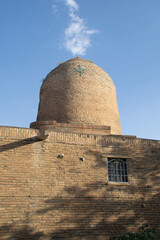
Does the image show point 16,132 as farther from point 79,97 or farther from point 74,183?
point 79,97

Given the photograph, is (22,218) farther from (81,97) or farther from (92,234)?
(81,97)

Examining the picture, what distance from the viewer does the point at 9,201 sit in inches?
Answer: 258

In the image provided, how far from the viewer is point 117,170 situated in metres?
8.05

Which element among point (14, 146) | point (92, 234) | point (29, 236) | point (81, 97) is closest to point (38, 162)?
point (14, 146)

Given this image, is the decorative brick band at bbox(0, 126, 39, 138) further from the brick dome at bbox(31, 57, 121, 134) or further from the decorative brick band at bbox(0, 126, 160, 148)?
the brick dome at bbox(31, 57, 121, 134)

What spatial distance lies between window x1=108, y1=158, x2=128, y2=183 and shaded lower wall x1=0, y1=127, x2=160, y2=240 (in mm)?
185

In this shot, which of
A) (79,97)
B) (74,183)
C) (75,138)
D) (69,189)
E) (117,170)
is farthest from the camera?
(79,97)

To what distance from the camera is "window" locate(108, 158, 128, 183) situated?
794cm

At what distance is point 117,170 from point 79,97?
3799mm

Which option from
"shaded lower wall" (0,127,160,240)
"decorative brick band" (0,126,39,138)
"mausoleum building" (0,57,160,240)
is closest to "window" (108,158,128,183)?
"mausoleum building" (0,57,160,240)

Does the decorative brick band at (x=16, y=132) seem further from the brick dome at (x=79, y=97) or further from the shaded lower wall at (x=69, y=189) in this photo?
the brick dome at (x=79, y=97)

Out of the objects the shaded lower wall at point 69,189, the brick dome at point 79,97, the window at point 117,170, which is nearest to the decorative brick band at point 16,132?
the shaded lower wall at point 69,189

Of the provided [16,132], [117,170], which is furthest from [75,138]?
[16,132]

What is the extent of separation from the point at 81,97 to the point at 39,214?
533cm
